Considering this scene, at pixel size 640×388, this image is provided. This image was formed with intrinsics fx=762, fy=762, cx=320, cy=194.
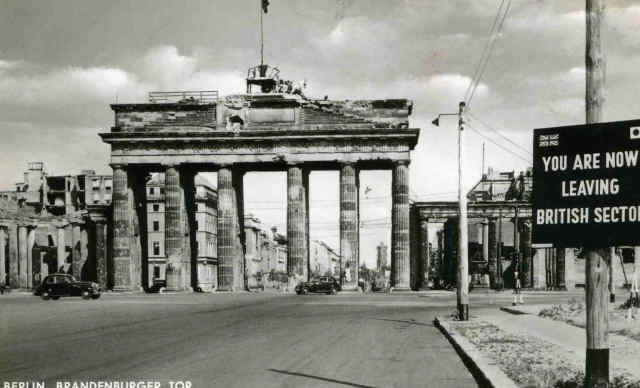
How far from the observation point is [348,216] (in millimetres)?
66250

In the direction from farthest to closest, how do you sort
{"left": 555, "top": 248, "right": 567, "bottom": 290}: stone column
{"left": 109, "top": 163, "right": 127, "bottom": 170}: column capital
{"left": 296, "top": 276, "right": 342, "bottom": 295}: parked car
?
1. {"left": 555, "top": 248, "right": 567, "bottom": 290}: stone column
2. {"left": 109, "top": 163, "right": 127, "bottom": 170}: column capital
3. {"left": 296, "top": 276, "right": 342, "bottom": 295}: parked car

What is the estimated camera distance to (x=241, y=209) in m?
71.8

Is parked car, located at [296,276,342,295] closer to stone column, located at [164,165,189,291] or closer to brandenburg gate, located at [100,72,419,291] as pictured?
brandenburg gate, located at [100,72,419,291]

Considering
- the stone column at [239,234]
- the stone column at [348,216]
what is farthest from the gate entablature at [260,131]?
the stone column at [239,234]

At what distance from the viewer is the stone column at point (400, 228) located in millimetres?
64938

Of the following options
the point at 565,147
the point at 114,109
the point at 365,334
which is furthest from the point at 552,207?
the point at 114,109

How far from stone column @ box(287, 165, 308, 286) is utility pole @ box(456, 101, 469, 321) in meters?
39.8

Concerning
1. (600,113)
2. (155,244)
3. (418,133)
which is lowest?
(155,244)

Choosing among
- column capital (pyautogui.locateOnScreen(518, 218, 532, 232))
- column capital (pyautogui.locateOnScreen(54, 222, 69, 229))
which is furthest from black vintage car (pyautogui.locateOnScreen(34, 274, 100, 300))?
column capital (pyautogui.locateOnScreen(54, 222, 69, 229))

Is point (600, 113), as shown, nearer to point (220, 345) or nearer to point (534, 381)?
point (534, 381)

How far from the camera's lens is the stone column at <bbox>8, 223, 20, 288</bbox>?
84.3 metres

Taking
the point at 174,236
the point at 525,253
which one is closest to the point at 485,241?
the point at 525,253

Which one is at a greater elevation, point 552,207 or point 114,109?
point 114,109

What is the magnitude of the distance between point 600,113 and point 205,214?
11399 cm
